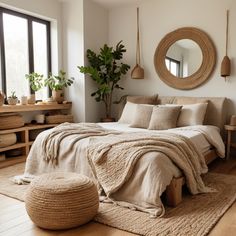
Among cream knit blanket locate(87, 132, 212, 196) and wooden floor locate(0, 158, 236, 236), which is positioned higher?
cream knit blanket locate(87, 132, 212, 196)

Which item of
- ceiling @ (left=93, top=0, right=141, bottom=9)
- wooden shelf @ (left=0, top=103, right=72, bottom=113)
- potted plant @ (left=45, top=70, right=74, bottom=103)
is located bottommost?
wooden shelf @ (left=0, top=103, right=72, bottom=113)

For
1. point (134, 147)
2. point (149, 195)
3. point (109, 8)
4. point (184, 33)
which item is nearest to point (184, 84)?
point (184, 33)

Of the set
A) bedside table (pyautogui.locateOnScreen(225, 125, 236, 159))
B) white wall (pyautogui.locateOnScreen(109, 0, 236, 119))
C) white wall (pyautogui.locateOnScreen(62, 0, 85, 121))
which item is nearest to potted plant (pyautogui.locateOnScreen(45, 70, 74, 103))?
white wall (pyautogui.locateOnScreen(62, 0, 85, 121))

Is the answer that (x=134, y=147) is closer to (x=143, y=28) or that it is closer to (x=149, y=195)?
(x=149, y=195)

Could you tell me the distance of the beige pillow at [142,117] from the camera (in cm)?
394

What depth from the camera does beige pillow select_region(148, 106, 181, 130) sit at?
376 centimetres

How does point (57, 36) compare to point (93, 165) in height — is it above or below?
above

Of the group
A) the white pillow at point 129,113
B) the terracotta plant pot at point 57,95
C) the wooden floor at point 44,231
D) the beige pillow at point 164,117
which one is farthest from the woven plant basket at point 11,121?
the beige pillow at point 164,117

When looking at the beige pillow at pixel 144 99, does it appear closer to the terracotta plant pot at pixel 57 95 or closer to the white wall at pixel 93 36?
the white wall at pixel 93 36

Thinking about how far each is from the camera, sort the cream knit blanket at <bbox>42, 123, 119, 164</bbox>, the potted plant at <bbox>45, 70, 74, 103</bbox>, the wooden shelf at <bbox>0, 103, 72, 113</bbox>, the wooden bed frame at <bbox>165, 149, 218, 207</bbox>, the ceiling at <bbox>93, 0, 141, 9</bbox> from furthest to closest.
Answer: the ceiling at <bbox>93, 0, 141, 9</bbox>
the potted plant at <bbox>45, 70, 74, 103</bbox>
the wooden shelf at <bbox>0, 103, 72, 113</bbox>
the cream knit blanket at <bbox>42, 123, 119, 164</bbox>
the wooden bed frame at <bbox>165, 149, 218, 207</bbox>

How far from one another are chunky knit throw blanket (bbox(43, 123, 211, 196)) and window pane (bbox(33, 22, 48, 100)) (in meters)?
2.20

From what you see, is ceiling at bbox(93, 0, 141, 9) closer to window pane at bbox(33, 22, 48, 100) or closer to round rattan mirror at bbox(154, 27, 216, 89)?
round rattan mirror at bbox(154, 27, 216, 89)

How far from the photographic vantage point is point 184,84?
4.61 metres

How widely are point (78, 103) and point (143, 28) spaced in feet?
5.72
